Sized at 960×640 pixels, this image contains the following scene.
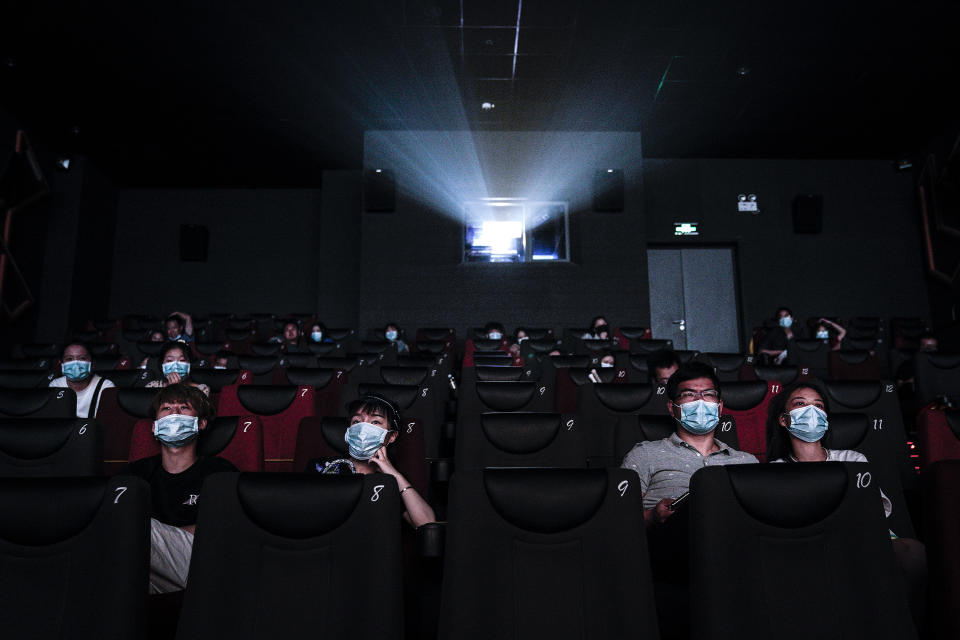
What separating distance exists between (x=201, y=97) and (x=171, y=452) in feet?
24.0

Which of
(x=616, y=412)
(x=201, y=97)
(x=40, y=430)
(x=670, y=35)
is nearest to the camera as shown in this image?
(x=40, y=430)

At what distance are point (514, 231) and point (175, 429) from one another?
7926mm

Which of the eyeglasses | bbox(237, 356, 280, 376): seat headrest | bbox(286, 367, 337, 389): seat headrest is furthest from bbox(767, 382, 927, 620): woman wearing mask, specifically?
bbox(237, 356, 280, 376): seat headrest

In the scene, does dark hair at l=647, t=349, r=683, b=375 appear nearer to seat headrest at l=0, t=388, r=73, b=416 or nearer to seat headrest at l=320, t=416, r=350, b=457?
seat headrest at l=320, t=416, r=350, b=457

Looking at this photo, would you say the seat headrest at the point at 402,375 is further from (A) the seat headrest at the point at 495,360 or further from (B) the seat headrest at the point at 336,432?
(B) the seat headrest at the point at 336,432

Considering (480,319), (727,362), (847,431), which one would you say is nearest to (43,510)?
(847,431)

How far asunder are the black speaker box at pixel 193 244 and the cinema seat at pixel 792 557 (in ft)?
36.7

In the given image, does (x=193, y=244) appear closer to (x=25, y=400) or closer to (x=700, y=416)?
(x=25, y=400)

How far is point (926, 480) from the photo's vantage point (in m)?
1.46

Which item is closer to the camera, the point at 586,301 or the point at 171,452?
the point at 171,452

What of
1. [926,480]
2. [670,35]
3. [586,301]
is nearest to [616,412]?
[926,480]

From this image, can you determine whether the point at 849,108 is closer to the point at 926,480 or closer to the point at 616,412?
the point at 616,412

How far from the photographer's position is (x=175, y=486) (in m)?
2.13

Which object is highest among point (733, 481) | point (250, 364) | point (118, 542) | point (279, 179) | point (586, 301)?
point (279, 179)
